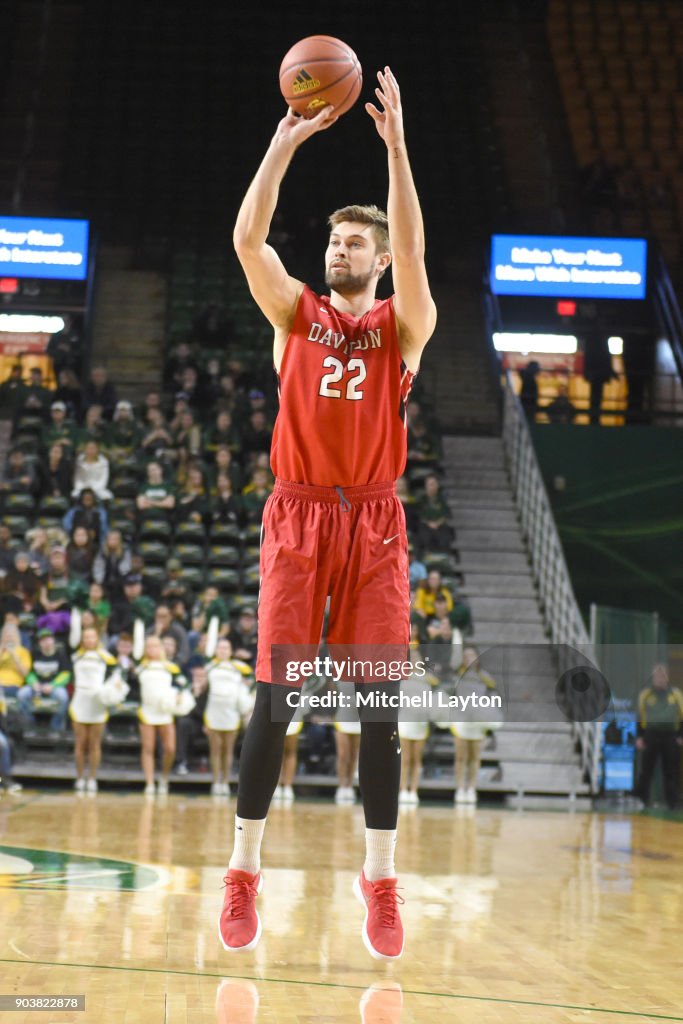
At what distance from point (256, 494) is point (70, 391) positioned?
337 cm

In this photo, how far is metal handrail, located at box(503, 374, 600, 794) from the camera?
12.6 m

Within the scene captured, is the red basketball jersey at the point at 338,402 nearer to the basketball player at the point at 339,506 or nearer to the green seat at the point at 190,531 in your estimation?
the basketball player at the point at 339,506

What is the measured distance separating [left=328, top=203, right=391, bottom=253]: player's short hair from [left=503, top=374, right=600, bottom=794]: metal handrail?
841 centimetres

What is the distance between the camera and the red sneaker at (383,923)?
4.31m

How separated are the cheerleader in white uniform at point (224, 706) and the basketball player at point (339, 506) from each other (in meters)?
7.81

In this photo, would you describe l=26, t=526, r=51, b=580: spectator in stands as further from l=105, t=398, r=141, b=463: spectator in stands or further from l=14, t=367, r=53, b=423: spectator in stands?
l=14, t=367, r=53, b=423: spectator in stands

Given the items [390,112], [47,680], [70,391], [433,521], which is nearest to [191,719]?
[47,680]

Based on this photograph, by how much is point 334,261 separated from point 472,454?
1338 cm

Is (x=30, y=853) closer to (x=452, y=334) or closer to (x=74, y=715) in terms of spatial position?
(x=74, y=715)

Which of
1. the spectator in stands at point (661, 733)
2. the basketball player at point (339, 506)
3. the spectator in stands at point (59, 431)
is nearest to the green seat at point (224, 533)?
the spectator in stands at point (59, 431)

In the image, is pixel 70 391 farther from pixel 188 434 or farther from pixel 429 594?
pixel 429 594

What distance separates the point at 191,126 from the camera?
74.7 feet

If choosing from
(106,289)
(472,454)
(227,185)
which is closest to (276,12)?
(227,185)

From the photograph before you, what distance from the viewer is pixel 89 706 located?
39.2ft
